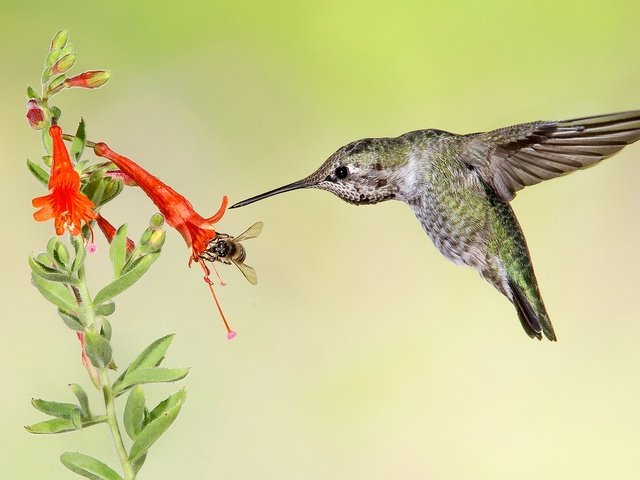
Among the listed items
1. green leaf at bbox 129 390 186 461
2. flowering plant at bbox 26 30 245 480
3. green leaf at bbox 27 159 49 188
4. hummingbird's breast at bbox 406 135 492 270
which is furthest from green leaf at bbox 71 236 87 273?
hummingbird's breast at bbox 406 135 492 270

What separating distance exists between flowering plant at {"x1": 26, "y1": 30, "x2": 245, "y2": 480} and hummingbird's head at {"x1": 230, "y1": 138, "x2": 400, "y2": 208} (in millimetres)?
381

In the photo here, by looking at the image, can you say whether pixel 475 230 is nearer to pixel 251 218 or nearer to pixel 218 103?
pixel 251 218

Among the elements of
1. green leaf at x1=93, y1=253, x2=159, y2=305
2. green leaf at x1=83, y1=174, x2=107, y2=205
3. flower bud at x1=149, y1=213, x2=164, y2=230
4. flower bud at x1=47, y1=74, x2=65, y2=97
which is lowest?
green leaf at x1=93, y1=253, x2=159, y2=305

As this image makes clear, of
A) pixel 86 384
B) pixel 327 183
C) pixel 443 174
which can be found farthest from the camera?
pixel 86 384

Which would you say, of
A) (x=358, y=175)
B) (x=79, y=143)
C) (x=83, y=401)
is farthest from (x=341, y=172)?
(x=83, y=401)

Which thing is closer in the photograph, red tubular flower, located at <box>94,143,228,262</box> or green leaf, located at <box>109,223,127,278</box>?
Result: green leaf, located at <box>109,223,127,278</box>

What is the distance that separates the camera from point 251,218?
120 inches

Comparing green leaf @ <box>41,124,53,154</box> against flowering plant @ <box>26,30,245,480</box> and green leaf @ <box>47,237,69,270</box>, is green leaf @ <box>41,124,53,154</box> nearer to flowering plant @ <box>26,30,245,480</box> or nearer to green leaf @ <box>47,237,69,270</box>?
flowering plant @ <box>26,30,245,480</box>

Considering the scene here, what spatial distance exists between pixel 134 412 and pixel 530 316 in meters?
0.99

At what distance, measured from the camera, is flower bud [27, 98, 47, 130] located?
1.12 metres

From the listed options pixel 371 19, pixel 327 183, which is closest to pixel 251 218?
pixel 371 19

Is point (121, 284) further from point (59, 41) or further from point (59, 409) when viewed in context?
point (59, 41)

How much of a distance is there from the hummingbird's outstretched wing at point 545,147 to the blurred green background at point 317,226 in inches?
47.2

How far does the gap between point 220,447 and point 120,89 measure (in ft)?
4.40
